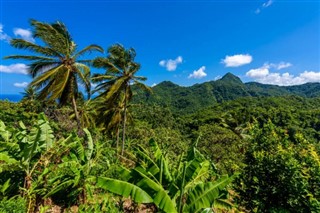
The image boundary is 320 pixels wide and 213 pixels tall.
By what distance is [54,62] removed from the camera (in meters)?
12.6

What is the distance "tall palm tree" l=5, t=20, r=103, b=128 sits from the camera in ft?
38.8

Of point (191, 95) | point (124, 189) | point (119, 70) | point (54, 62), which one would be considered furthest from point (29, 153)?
point (191, 95)

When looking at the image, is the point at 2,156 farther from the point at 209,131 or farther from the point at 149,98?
the point at 149,98

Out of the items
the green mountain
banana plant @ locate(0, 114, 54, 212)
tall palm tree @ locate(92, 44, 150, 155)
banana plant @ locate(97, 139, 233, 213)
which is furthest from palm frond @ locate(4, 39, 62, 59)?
the green mountain

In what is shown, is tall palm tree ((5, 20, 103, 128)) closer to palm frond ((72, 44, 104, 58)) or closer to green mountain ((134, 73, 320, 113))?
palm frond ((72, 44, 104, 58))

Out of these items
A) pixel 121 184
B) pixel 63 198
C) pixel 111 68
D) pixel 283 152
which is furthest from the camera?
pixel 111 68

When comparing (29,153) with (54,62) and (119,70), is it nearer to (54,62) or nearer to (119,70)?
(54,62)

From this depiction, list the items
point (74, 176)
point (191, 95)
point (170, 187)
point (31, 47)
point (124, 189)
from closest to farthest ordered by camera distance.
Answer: point (124, 189) < point (170, 187) < point (74, 176) < point (31, 47) < point (191, 95)

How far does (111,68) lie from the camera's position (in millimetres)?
15953

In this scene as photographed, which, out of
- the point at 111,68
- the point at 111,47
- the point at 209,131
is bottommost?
the point at 209,131

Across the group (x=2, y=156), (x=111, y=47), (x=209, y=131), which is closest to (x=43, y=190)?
(x=2, y=156)

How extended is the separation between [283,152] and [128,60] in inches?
523

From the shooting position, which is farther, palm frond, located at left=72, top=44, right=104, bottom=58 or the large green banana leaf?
palm frond, located at left=72, top=44, right=104, bottom=58

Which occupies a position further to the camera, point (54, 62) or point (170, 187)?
point (54, 62)
